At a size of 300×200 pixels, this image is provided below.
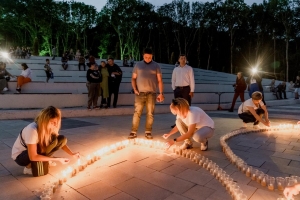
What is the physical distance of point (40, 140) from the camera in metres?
2.81

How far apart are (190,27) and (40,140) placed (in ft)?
124

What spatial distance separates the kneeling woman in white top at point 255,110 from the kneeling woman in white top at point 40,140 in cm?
473

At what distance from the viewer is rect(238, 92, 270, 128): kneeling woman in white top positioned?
5.63 metres

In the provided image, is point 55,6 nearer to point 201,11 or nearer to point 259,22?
point 201,11

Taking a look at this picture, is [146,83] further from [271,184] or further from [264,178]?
[271,184]

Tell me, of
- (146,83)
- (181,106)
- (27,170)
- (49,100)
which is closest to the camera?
(27,170)

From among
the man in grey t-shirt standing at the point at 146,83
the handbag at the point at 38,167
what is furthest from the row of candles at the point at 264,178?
the handbag at the point at 38,167

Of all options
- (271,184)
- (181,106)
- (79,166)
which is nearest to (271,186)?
(271,184)

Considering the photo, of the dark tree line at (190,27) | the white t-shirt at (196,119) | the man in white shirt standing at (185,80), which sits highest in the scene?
the dark tree line at (190,27)

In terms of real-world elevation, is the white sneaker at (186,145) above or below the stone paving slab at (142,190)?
above

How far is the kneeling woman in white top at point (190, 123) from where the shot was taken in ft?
12.1

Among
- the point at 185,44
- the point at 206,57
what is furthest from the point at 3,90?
the point at 206,57

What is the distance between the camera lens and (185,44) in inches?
1455

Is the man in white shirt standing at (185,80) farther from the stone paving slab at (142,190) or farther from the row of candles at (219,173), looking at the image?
the stone paving slab at (142,190)
